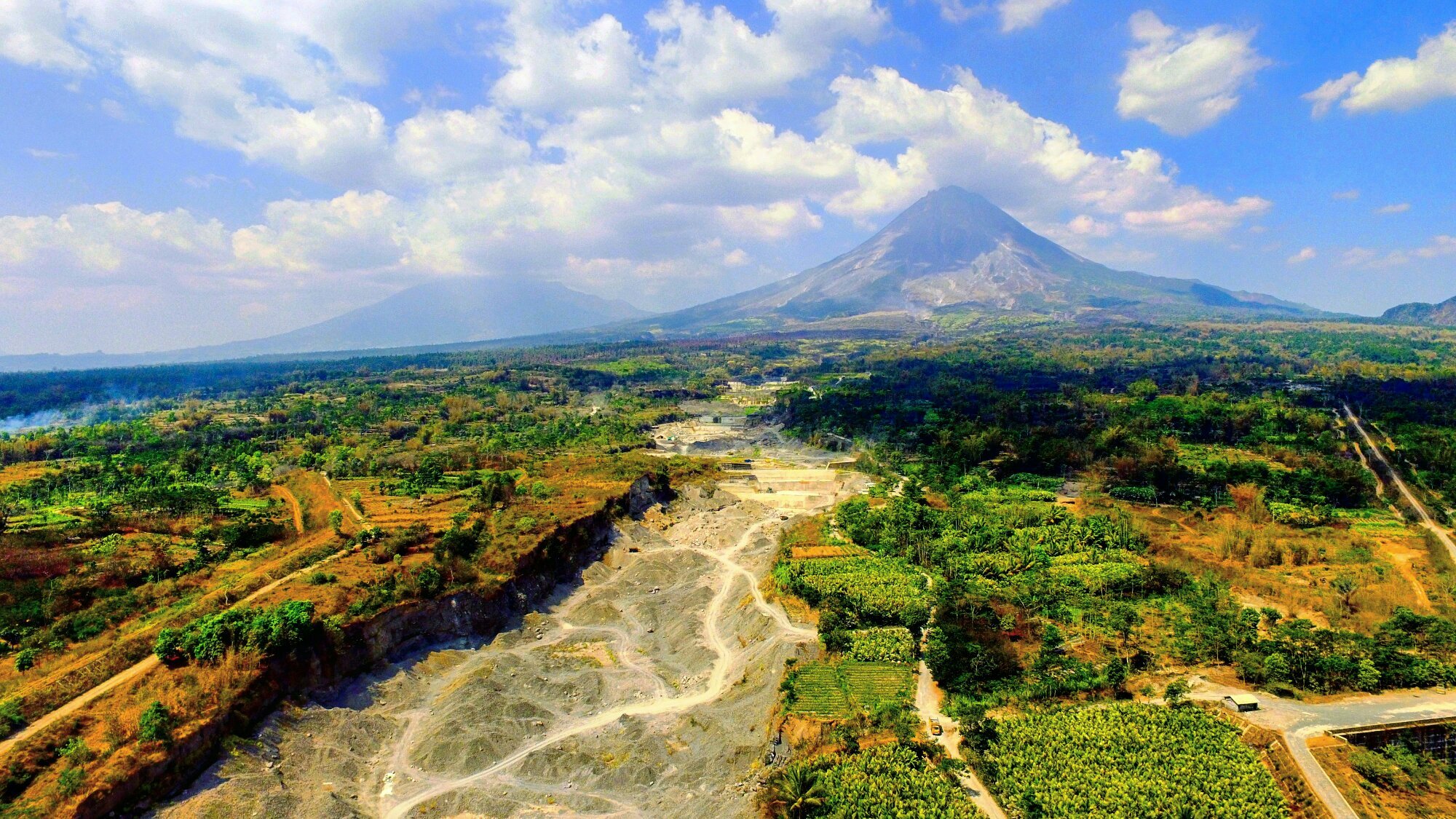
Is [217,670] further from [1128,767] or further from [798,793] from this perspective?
[1128,767]

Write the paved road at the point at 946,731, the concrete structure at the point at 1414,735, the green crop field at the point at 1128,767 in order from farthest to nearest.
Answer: the concrete structure at the point at 1414,735, the paved road at the point at 946,731, the green crop field at the point at 1128,767

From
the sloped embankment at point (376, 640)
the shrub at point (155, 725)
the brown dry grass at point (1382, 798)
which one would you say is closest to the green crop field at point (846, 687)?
the brown dry grass at point (1382, 798)

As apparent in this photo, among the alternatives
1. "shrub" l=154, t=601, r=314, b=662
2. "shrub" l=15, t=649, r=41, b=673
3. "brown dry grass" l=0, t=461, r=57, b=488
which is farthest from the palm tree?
"brown dry grass" l=0, t=461, r=57, b=488

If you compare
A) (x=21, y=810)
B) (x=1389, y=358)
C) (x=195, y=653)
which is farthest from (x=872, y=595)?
(x=1389, y=358)

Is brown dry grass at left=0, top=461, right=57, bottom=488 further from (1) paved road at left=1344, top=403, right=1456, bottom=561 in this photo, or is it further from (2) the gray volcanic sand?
(1) paved road at left=1344, top=403, right=1456, bottom=561

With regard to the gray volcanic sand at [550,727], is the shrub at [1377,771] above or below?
above

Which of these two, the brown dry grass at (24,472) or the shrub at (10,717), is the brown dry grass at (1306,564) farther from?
the brown dry grass at (24,472)
